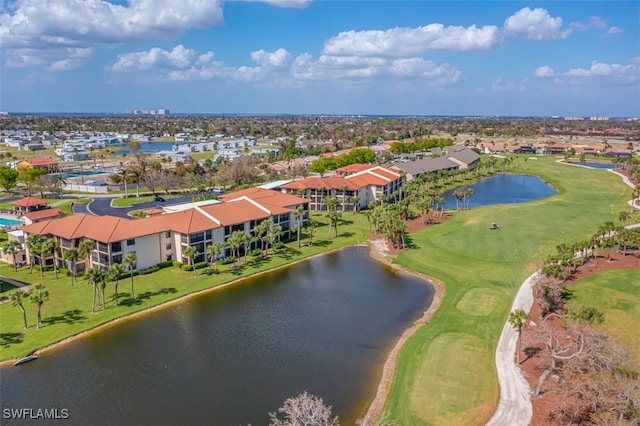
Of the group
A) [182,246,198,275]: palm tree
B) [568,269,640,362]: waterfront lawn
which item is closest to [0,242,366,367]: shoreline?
[182,246,198,275]: palm tree

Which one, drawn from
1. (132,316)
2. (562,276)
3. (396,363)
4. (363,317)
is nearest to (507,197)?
(562,276)

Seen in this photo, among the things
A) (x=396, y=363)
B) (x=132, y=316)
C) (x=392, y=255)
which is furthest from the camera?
(x=392, y=255)

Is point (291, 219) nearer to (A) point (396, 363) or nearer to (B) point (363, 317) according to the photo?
(B) point (363, 317)

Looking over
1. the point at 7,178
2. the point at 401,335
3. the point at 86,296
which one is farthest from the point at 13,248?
the point at 7,178

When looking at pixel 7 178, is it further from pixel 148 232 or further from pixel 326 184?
pixel 326 184

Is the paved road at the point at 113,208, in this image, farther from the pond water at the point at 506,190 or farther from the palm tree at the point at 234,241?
the pond water at the point at 506,190

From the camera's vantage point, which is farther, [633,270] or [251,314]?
[633,270]

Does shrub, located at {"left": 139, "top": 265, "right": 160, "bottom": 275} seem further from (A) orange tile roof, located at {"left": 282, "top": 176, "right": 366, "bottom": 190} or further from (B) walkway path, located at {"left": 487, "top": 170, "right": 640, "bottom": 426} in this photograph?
(B) walkway path, located at {"left": 487, "top": 170, "right": 640, "bottom": 426}
